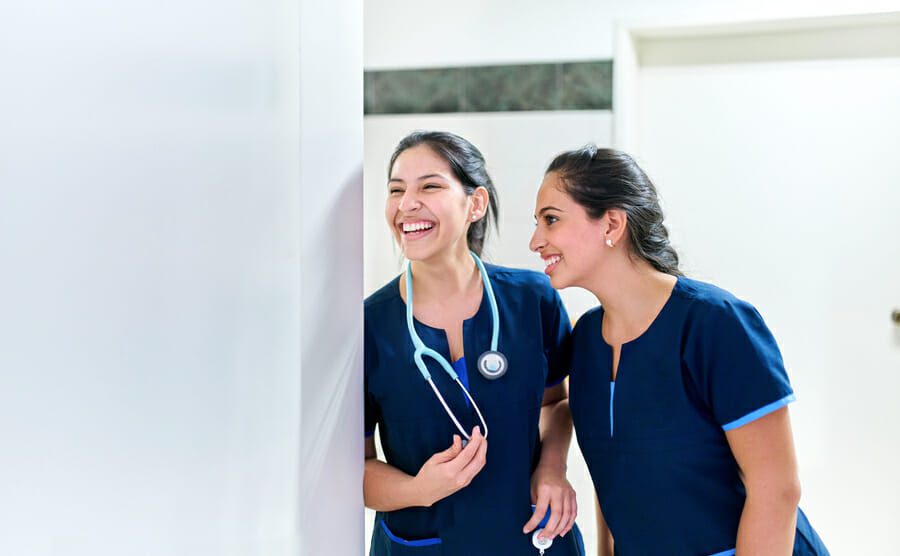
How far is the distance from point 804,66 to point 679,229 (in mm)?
588

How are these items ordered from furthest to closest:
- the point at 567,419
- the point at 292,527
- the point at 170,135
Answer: the point at 567,419 → the point at 292,527 → the point at 170,135

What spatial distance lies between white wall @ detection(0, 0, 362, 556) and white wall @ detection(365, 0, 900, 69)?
153 centimetres

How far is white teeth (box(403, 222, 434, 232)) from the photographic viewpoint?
3.82 feet

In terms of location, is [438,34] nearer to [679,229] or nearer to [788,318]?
[679,229]

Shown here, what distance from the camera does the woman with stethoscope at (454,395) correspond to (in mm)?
1151

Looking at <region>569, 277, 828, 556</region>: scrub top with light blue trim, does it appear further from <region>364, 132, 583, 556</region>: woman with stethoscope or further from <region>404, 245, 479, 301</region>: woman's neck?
<region>404, 245, 479, 301</region>: woman's neck

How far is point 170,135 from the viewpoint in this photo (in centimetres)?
58

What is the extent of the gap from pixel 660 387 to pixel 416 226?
0.44 meters

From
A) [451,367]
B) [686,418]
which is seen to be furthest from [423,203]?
[686,418]

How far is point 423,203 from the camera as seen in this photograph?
1.16 meters

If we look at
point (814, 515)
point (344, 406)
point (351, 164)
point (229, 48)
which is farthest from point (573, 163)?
point (814, 515)

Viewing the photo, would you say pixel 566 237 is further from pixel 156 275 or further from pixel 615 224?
pixel 156 275

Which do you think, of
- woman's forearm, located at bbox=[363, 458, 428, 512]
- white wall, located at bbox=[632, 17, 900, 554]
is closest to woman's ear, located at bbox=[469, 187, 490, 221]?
woman's forearm, located at bbox=[363, 458, 428, 512]

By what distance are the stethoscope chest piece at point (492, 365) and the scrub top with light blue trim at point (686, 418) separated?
16cm
